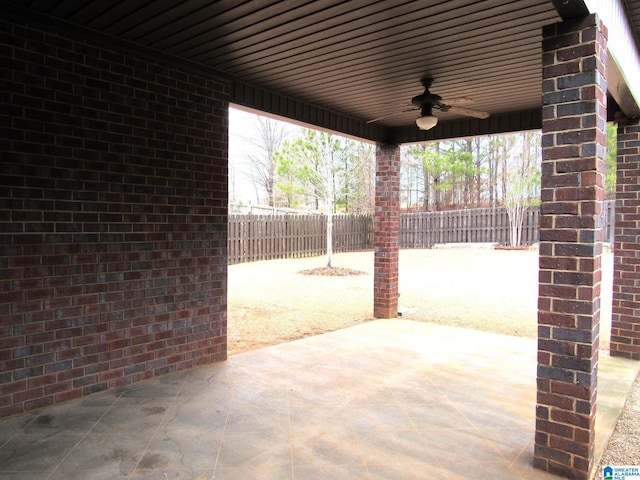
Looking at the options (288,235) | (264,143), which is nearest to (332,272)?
(288,235)

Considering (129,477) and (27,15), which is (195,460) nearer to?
(129,477)

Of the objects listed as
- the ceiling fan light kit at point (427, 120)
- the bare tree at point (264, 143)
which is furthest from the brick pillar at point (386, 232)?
the bare tree at point (264, 143)

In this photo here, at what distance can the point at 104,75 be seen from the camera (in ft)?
12.6

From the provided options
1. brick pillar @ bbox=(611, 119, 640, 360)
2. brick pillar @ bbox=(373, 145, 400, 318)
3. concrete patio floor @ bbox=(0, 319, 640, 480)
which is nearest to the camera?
concrete patio floor @ bbox=(0, 319, 640, 480)

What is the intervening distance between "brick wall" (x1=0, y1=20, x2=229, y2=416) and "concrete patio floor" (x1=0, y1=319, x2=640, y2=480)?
1.06 ft

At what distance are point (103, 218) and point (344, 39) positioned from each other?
103 inches

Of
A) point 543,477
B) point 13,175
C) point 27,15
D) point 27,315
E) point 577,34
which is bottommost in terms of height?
point 543,477

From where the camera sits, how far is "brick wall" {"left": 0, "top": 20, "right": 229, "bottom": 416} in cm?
337

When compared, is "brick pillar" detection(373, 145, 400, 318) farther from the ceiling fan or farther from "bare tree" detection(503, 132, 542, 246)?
"bare tree" detection(503, 132, 542, 246)

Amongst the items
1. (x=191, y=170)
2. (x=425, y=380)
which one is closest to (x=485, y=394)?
(x=425, y=380)

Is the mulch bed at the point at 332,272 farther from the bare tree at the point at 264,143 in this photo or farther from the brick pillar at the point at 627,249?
the bare tree at the point at 264,143

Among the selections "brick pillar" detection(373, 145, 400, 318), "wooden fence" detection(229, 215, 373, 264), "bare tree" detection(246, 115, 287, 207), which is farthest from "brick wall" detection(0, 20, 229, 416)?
"bare tree" detection(246, 115, 287, 207)

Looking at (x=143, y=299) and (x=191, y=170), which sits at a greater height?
(x=191, y=170)

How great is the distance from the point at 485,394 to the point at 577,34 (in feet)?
9.56
